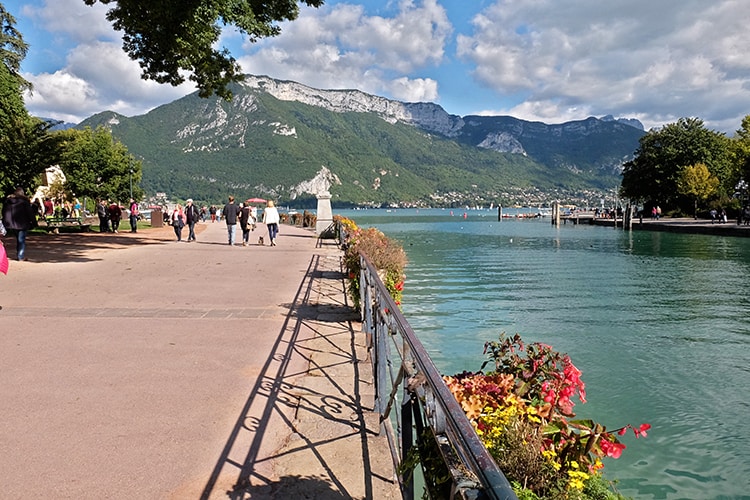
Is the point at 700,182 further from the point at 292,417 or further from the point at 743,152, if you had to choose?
the point at 292,417

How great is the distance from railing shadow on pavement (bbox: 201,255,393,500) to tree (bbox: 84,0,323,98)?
9885 mm

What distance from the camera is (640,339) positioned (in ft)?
38.4

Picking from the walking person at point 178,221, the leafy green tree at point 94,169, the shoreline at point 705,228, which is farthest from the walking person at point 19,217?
the shoreline at point 705,228

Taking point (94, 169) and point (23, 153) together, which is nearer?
point (23, 153)

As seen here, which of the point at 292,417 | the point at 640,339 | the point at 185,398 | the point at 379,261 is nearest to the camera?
the point at 292,417

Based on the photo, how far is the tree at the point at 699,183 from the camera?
217 ft

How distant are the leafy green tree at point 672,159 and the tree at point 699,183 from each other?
3315 millimetres

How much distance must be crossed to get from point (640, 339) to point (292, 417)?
9.40 metres

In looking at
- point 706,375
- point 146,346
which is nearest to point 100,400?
point 146,346

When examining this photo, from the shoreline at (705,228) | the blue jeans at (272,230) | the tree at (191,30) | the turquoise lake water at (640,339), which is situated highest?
the tree at (191,30)

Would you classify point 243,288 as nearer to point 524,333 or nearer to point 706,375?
point 524,333

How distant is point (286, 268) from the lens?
1525cm

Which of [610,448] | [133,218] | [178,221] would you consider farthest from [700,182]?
[610,448]

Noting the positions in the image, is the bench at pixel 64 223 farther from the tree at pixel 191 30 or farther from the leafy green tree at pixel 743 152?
the leafy green tree at pixel 743 152
